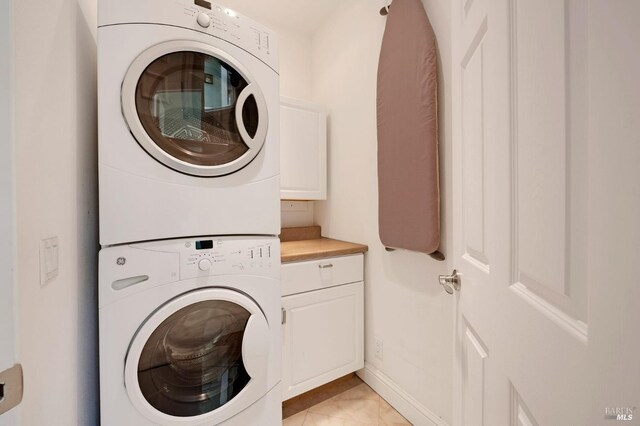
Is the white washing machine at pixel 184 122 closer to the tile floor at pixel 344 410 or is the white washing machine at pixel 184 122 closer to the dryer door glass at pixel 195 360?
the dryer door glass at pixel 195 360

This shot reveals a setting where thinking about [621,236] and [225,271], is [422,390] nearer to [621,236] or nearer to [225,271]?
[225,271]

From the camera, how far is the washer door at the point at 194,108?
2.93 feet

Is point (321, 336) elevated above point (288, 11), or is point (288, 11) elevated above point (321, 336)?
point (288, 11)

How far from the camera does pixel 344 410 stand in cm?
147

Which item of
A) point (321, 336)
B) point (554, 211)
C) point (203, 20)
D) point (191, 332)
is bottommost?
point (321, 336)

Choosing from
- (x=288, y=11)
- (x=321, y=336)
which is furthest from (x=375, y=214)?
(x=288, y=11)

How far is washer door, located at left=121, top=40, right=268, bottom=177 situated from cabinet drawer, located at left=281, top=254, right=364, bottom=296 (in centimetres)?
68
